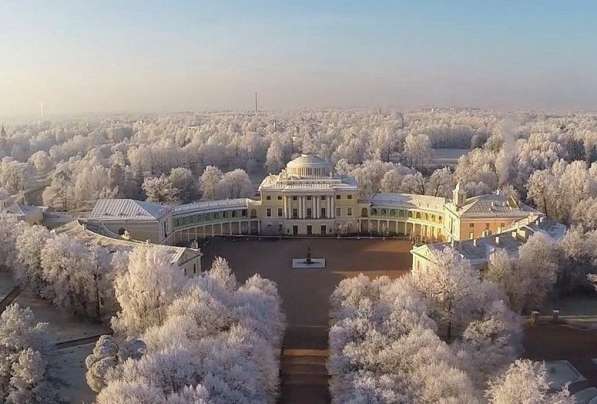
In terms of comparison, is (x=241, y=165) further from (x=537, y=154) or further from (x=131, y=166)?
(x=537, y=154)

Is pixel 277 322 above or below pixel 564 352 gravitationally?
above

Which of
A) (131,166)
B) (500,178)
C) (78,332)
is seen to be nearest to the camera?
(78,332)

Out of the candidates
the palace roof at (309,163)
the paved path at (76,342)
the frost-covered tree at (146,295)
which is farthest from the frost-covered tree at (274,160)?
the frost-covered tree at (146,295)

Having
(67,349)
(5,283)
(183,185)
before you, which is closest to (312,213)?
(183,185)

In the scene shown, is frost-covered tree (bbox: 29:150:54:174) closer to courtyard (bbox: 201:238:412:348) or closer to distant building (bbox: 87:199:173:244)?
distant building (bbox: 87:199:173:244)

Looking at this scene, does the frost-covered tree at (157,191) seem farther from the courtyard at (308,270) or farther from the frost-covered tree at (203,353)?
the frost-covered tree at (203,353)

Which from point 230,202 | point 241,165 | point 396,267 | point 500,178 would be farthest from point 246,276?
point 241,165

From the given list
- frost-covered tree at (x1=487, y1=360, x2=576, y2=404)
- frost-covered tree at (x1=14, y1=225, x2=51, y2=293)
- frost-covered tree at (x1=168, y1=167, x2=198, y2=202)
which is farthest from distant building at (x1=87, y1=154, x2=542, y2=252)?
frost-covered tree at (x1=487, y1=360, x2=576, y2=404)
